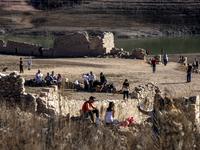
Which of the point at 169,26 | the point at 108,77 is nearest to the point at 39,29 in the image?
the point at 169,26

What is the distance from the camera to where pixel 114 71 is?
2700 centimetres

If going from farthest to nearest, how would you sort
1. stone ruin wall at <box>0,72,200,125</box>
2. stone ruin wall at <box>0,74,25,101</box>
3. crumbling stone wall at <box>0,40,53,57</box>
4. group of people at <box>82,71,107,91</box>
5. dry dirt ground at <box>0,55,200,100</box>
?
crumbling stone wall at <box>0,40,53,57</box>, dry dirt ground at <box>0,55,200,100</box>, group of people at <box>82,71,107,91</box>, stone ruin wall at <box>0,74,25,101</box>, stone ruin wall at <box>0,72,200,125</box>

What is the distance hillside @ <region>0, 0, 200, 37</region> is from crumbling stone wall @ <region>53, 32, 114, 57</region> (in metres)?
37.0

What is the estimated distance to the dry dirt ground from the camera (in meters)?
21.5

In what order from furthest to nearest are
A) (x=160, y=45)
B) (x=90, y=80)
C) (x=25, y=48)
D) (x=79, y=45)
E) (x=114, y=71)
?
(x=160, y=45)
(x=25, y=48)
(x=79, y=45)
(x=114, y=71)
(x=90, y=80)

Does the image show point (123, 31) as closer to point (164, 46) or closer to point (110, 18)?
point (110, 18)

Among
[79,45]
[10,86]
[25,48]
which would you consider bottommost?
[10,86]

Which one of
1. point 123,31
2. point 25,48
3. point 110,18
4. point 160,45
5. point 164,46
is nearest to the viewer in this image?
point 25,48

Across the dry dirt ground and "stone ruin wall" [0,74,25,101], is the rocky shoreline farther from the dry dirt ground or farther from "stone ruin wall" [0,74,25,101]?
"stone ruin wall" [0,74,25,101]

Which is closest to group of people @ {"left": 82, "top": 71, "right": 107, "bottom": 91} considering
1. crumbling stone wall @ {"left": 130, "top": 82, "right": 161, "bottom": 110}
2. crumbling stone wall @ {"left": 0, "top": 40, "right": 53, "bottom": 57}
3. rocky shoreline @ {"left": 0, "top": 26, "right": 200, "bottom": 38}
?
crumbling stone wall @ {"left": 130, "top": 82, "right": 161, "bottom": 110}

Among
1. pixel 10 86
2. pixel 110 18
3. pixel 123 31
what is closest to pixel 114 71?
pixel 10 86

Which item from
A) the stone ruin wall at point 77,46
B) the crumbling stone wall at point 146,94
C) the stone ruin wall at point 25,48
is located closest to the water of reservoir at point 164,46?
the stone ruin wall at point 77,46

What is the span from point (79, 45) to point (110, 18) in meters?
48.3

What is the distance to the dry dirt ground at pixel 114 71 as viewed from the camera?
846 inches
